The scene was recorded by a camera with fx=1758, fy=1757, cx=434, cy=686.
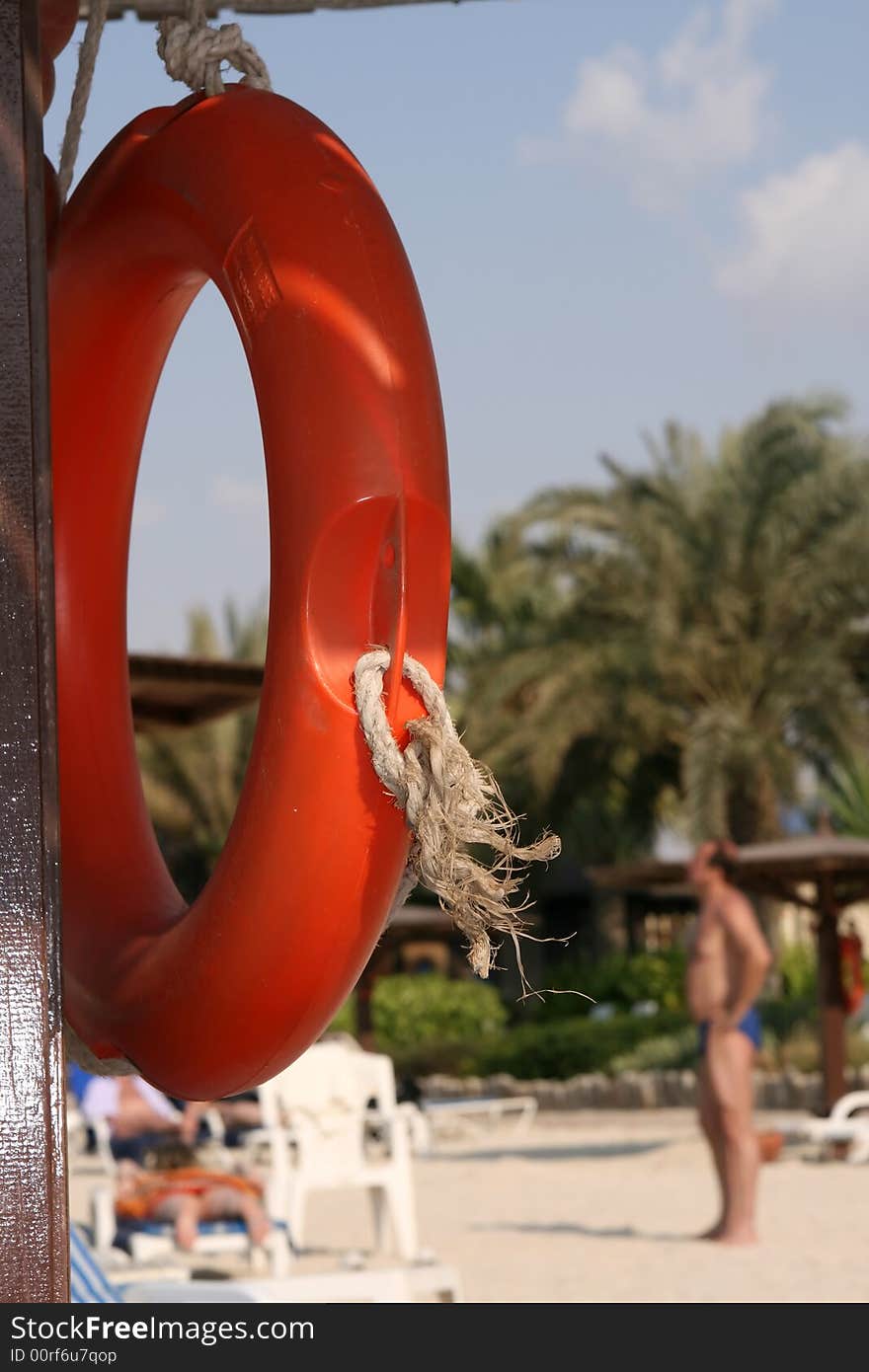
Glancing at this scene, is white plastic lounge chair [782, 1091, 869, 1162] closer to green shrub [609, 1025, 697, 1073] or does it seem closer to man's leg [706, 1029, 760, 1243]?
man's leg [706, 1029, 760, 1243]

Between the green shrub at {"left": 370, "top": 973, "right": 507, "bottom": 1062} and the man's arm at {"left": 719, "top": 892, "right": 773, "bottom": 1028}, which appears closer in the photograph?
the man's arm at {"left": 719, "top": 892, "right": 773, "bottom": 1028}

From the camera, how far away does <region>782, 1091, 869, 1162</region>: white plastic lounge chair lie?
10.9m

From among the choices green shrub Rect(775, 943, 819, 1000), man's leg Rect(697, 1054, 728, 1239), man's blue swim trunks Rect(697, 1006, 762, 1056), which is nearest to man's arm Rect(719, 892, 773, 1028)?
man's blue swim trunks Rect(697, 1006, 762, 1056)

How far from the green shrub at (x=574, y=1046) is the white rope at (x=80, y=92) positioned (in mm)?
16231

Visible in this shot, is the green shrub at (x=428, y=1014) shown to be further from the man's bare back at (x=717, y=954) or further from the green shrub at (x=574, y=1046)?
the man's bare back at (x=717, y=954)

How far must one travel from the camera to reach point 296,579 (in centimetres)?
170

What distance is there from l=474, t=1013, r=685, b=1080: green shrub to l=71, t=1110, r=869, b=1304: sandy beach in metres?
3.44

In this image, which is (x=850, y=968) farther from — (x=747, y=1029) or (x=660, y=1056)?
(x=747, y=1029)

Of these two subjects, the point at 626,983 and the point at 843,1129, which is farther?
the point at 626,983

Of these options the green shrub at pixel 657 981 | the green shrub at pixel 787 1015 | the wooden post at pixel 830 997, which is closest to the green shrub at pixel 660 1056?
the green shrub at pixel 787 1015

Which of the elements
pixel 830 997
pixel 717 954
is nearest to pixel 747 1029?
pixel 717 954

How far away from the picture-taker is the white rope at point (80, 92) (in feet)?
6.73

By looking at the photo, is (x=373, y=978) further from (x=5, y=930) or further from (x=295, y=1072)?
(x=5, y=930)

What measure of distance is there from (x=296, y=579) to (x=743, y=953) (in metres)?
5.90
